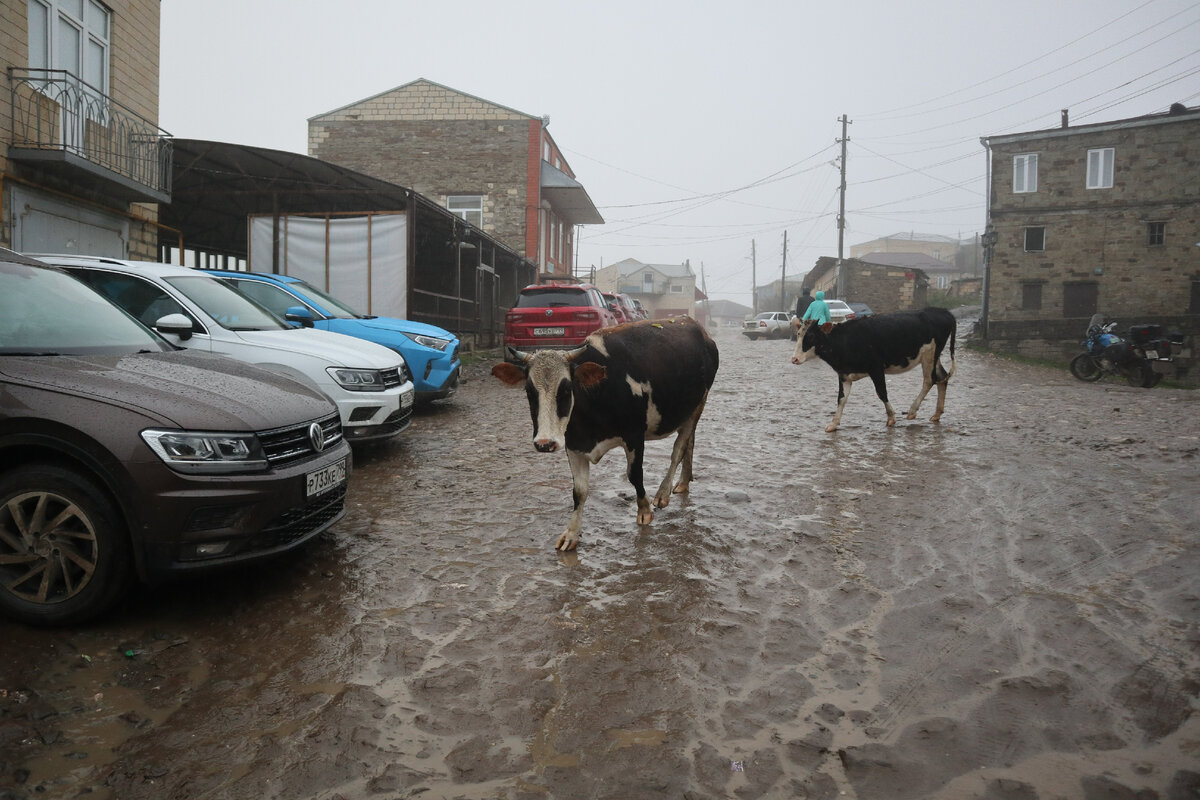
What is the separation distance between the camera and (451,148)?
31.0 metres

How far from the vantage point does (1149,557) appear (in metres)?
4.72

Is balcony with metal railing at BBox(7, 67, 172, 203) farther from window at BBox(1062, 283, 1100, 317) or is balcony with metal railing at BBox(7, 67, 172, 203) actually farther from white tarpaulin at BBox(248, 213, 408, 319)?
window at BBox(1062, 283, 1100, 317)

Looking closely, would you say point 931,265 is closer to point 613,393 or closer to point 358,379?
point 358,379

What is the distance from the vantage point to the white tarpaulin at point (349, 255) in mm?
16875

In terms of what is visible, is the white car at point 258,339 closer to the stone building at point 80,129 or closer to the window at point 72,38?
the stone building at point 80,129

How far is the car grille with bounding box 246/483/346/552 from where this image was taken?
152 inches

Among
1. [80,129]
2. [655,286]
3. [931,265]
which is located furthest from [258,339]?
[931,265]

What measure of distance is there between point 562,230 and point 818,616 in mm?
37715

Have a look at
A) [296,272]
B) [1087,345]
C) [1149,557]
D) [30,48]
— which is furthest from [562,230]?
[1149,557]

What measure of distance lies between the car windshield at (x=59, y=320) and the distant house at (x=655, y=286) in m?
78.8

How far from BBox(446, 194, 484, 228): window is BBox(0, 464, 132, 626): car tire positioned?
94.8 ft

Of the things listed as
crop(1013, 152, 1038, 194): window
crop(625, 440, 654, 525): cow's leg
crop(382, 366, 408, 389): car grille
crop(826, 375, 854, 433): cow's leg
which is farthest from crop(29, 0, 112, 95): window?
crop(1013, 152, 1038, 194): window

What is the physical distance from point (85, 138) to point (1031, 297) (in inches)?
1337

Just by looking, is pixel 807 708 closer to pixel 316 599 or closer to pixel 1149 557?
pixel 316 599
